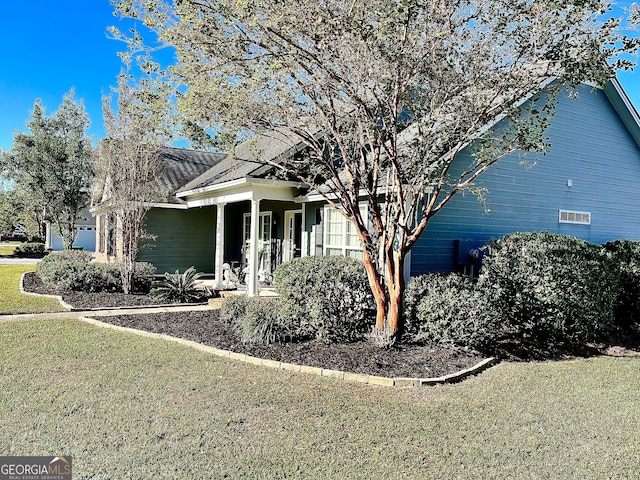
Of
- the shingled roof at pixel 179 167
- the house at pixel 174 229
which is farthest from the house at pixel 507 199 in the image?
the shingled roof at pixel 179 167

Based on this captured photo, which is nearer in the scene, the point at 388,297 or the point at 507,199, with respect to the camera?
the point at 388,297

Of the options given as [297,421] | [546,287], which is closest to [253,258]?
[546,287]

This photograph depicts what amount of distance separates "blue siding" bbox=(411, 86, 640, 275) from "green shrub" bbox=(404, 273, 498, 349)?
1.86m

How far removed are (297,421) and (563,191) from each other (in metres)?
9.80

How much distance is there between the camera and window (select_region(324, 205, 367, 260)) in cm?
958

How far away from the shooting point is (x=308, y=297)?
7172mm

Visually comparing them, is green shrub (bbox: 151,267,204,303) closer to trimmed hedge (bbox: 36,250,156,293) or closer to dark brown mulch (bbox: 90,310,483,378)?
trimmed hedge (bbox: 36,250,156,293)

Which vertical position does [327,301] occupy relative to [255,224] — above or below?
below

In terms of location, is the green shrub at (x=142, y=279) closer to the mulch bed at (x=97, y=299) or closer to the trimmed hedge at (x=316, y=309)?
the mulch bed at (x=97, y=299)

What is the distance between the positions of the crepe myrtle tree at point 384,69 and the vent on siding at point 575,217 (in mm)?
5339

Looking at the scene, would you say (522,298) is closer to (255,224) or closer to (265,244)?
(255,224)

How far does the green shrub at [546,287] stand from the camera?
23.6 feet

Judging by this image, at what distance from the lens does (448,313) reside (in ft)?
21.6

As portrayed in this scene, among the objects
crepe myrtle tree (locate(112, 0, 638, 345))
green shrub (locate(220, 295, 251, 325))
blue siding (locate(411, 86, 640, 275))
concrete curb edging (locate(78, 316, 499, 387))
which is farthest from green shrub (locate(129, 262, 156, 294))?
blue siding (locate(411, 86, 640, 275))
